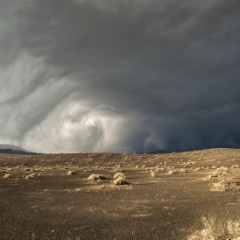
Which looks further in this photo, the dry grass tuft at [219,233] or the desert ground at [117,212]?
the desert ground at [117,212]

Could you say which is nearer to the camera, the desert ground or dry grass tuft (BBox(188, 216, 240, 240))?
dry grass tuft (BBox(188, 216, 240, 240))

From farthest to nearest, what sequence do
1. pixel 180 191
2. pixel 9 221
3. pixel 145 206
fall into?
pixel 180 191
pixel 145 206
pixel 9 221

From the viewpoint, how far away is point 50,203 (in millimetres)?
17125

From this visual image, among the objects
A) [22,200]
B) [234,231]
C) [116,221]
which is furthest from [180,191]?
[22,200]

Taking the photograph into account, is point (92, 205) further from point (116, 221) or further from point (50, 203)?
point (116, 221)

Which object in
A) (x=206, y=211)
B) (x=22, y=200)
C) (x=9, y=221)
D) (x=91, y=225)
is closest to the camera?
(x=91, y=225)

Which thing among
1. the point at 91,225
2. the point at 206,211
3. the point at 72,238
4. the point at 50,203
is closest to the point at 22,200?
the point at 50,203

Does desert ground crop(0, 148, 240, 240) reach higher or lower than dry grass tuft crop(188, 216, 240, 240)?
lower

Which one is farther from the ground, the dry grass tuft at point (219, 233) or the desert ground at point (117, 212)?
the dry grass tuft at point (219, 233)

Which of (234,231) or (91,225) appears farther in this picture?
(91,225)

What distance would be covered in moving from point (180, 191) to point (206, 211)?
6672 millimetres

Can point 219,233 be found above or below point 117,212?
above

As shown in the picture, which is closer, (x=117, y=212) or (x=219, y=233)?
(x=219, y=233)

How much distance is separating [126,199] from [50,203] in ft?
17.6
